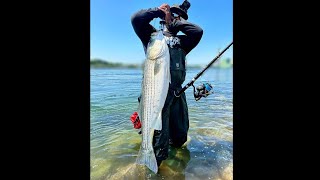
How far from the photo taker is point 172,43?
9.05 feet

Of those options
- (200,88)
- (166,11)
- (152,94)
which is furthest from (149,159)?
(166,11)

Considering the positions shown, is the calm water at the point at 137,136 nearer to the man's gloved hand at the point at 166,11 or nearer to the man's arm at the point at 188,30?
the man's arm at the point at 188,30

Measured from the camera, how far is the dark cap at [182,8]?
2630mm

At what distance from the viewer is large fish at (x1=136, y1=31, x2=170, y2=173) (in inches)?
97.2

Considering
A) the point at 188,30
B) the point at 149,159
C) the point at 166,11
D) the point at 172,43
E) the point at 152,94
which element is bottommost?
the point at 149,159

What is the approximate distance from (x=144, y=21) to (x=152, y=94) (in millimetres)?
726

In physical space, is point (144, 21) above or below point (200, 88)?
above

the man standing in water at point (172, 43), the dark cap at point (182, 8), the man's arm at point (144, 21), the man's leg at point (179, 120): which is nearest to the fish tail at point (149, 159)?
the man standing in water at point (172, 43)

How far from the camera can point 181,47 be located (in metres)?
2.85

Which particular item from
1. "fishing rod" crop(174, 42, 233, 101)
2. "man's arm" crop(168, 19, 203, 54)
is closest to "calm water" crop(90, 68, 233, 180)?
"fishing rod" crop(174, 42, 233, 101)

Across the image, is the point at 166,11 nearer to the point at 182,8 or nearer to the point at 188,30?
the point at 182,8
